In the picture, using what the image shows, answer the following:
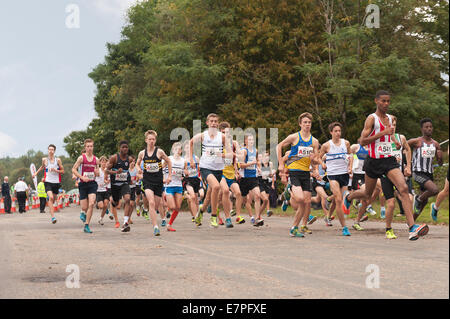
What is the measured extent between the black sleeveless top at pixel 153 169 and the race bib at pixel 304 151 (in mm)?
3058

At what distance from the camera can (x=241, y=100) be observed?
32.8 metres

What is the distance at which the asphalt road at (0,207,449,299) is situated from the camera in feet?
20.0

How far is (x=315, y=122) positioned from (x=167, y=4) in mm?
17329

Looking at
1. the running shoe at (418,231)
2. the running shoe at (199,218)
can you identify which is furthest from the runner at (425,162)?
the running shoe at (199,218)

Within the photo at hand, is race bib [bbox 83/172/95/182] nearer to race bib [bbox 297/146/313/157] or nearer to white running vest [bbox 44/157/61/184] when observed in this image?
white running vest [bbox 44/157/61/184]

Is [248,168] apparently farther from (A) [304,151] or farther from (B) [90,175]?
(A) [304,151]

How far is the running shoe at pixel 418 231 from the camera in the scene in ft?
33.4

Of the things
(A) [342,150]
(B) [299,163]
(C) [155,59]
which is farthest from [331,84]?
(B) [299,163]

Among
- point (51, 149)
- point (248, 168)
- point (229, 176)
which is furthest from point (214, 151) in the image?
point (51, 149)

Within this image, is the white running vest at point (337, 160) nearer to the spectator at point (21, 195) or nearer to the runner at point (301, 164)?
the runner at point (301, 164)

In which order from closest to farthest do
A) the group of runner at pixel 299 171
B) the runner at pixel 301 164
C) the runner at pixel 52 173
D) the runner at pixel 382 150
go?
the runner at pixel 382 150
the group of runner at pixel 299 171
the runner at pixel 301 164
the runner at pixel 52 173

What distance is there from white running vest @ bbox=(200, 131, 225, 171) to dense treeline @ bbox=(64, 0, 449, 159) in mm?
13901

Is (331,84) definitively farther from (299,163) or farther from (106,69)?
(106,69)

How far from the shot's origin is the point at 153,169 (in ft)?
46.3
